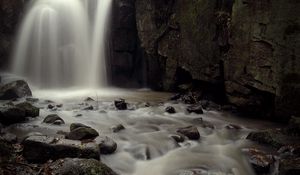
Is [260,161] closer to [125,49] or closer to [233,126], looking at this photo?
[233,126]

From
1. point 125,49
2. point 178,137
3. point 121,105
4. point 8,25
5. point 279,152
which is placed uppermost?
point 8,25

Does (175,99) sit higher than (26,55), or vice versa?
(26,55)

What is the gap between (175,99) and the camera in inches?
591

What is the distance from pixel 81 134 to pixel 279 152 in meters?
4.69

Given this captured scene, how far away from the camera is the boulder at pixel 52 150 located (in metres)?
6.85

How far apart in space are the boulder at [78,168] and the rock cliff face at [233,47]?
7.09 m

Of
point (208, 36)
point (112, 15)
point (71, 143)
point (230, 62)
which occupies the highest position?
point (112, 15)

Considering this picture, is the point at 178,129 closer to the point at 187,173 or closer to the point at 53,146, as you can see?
the point at 187,173

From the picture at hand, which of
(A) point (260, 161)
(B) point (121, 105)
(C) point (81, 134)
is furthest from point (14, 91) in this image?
(A) point (260, 161)

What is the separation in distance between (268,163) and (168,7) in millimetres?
11326

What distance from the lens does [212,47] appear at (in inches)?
558

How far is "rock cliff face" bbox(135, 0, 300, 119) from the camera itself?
10.9 metres

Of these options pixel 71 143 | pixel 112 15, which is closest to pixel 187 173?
pixel 71 143

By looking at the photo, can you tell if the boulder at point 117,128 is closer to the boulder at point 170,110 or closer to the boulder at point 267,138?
the boulder at point 170,110
